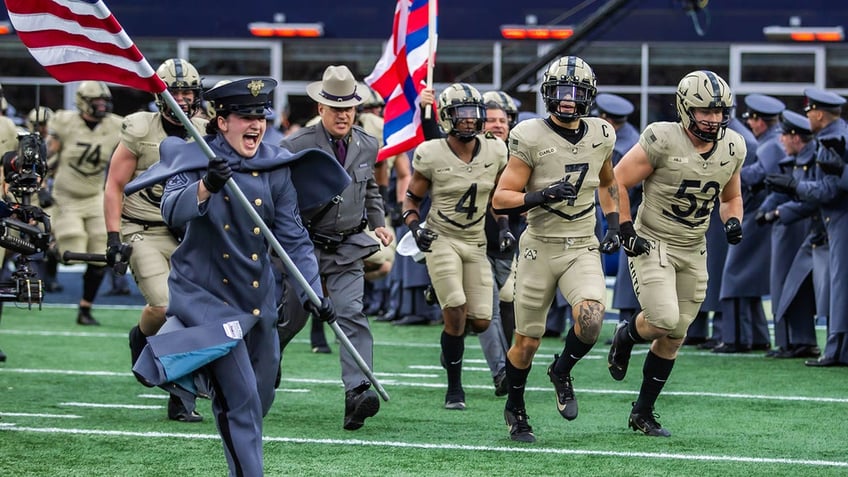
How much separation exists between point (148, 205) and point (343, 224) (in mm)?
1170

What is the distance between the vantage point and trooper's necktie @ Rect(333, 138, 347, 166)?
376 inches

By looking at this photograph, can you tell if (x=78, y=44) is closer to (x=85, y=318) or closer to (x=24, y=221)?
(x=24, y=221)

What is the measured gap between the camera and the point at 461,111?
9.90 m

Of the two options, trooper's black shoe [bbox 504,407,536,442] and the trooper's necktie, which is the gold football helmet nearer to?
the trooper's necktie

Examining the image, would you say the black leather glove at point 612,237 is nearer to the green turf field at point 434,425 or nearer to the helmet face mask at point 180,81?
the green turf field at point 434,425

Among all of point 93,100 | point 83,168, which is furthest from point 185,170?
point 83,168

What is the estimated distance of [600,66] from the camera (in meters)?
20.4

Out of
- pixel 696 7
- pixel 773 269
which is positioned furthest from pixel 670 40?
pixel 773 269

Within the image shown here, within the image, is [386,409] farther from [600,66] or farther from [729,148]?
[600,66]

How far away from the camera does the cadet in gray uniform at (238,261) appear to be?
6.34 meters

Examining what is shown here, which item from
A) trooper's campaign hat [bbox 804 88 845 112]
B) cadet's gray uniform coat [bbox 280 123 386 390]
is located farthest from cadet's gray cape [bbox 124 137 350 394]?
trooper's campaign hat [bbox 804 88 845 112]

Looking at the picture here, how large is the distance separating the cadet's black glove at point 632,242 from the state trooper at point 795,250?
4.07m

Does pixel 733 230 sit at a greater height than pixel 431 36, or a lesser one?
lesser

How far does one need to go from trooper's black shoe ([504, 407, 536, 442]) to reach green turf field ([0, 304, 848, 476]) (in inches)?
4.6
